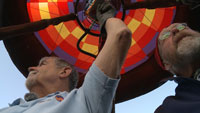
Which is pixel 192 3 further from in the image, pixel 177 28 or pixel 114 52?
pixel 114 52

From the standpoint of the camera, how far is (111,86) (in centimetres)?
167

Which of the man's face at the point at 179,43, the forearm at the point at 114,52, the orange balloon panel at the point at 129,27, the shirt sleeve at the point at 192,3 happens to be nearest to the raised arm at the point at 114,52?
the forearm at the point at 114,52

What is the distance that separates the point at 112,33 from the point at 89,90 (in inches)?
15.2

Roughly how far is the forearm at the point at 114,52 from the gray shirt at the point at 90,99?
0.04 metres

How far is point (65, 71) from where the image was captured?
8.51 ft

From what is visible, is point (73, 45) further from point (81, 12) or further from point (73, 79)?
point (73, 79)

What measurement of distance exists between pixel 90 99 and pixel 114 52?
12.5 inches

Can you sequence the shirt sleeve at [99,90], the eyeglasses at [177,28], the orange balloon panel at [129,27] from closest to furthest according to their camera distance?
the shirt sleeve at [99,90], the eyeglasses at [177,28], the orange balloon panel at [129,27]

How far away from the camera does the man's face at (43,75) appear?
7.98ft

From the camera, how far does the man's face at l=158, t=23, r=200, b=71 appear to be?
203 cm

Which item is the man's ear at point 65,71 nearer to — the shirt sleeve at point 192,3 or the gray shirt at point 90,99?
the gray shirt at point 90,99

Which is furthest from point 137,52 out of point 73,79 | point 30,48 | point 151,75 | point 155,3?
point 73,79

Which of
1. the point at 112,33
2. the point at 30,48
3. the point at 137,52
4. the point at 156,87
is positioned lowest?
the point at 156,87

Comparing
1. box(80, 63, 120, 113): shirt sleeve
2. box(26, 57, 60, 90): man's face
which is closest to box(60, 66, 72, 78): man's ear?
box(26, 57, 60, 90): man's face
